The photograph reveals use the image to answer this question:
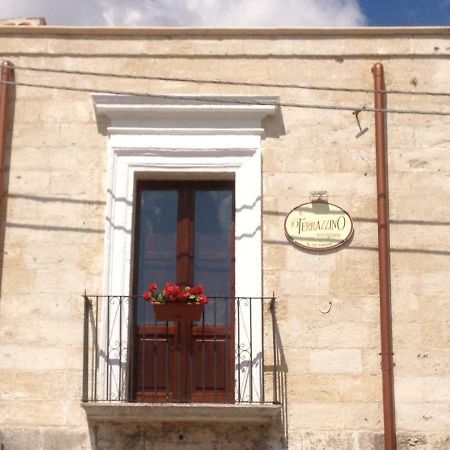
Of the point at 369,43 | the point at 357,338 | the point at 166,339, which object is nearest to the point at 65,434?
the point at 166,339

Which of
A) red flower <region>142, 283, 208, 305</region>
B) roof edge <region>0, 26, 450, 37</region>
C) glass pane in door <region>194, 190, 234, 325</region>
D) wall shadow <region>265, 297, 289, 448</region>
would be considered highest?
roof edge <region>0, 26, 450, 37</region>

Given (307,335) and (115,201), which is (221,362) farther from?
(115,201)

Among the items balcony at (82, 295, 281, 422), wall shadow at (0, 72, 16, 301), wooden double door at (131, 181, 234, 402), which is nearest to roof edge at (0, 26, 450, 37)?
wall shadow at (0, 72, 16, 301)

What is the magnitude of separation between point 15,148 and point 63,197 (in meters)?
0.70

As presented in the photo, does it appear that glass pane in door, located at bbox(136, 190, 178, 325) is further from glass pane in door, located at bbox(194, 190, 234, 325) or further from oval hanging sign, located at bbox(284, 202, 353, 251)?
oval hanging sign, located at bbox(284, 202, 353, 251)

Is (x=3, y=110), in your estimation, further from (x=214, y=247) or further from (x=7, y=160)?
(x=214, y=247)

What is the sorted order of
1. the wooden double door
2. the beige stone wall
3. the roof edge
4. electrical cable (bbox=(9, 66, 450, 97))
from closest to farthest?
the beige stone wall, the wooden double door, electrical cable (bbox=(9, 66, 450, 97)), the roof edge

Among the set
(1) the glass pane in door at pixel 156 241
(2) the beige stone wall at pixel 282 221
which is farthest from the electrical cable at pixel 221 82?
(1) the glass pane in door at pixel 156 241

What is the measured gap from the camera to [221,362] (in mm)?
9203

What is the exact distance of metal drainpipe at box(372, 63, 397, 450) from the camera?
28.7ft

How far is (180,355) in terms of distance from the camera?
917 cm

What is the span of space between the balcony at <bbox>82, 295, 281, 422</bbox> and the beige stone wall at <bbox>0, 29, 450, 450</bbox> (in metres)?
0.16

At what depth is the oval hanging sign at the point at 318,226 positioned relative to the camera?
9.27 meters

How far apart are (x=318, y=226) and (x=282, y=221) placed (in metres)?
0.33
